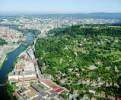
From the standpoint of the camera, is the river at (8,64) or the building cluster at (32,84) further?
the river at (8,64)

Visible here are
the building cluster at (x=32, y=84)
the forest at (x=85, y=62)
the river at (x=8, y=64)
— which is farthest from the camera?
the river at (x=8, y=64)

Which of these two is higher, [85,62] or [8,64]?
[85,62]

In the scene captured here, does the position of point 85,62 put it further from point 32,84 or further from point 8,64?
point 8,64

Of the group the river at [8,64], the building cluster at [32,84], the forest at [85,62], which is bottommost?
the river at [8,64]

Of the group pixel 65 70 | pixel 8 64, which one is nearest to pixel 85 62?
pixel 65 70

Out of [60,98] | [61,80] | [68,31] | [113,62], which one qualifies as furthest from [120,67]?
[68,31]

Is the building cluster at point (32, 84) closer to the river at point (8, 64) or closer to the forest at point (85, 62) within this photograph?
the river at point (8, 64)

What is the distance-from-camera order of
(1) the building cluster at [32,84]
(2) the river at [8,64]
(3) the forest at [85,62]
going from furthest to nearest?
(2) the river at [8,64] < (3) the forest at [85,62] < (1) the building cluster at [32,84]

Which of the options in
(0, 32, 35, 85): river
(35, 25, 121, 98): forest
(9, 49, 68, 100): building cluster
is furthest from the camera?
(0, 32, 35, 85): river

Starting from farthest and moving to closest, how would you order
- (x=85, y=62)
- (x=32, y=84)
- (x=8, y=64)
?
(x=8, y=64)
(x=85, y=62)
(x=32, y=84)

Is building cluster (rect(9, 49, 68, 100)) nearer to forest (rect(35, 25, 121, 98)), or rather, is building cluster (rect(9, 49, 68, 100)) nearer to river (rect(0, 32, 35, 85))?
river (rect(0, 32, 35, 85))

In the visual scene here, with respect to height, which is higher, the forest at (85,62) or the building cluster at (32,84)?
the forest at (85,62)
